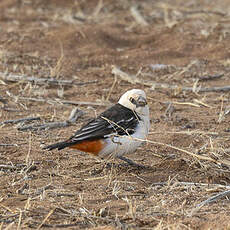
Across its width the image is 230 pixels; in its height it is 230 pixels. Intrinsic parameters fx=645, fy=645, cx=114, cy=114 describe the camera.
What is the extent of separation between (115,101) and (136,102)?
2.10m

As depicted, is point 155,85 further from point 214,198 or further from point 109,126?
point 214,198

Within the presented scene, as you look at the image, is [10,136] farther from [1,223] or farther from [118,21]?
[118,21]

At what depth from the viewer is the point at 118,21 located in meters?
13.3

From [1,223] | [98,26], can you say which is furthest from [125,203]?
[98,26]

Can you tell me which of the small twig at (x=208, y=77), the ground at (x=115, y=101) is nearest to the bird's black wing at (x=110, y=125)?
the ground at (x=115, y=101)

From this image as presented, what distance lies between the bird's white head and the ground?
12.5 inches

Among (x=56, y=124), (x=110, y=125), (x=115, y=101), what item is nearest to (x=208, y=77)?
(x=115, y=101)

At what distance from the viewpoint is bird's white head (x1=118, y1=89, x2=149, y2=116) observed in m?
6.44

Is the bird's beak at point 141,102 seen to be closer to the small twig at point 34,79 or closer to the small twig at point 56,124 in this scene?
the small twig at point 56,124

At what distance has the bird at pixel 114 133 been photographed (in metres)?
5.96

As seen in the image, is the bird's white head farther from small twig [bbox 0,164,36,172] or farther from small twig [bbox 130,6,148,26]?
small twig [bbox 130,6,148,26]

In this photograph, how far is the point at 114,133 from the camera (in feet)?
20.0

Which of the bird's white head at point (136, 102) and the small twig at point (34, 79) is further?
the small twig at point (34, 79)

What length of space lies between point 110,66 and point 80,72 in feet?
1.67
